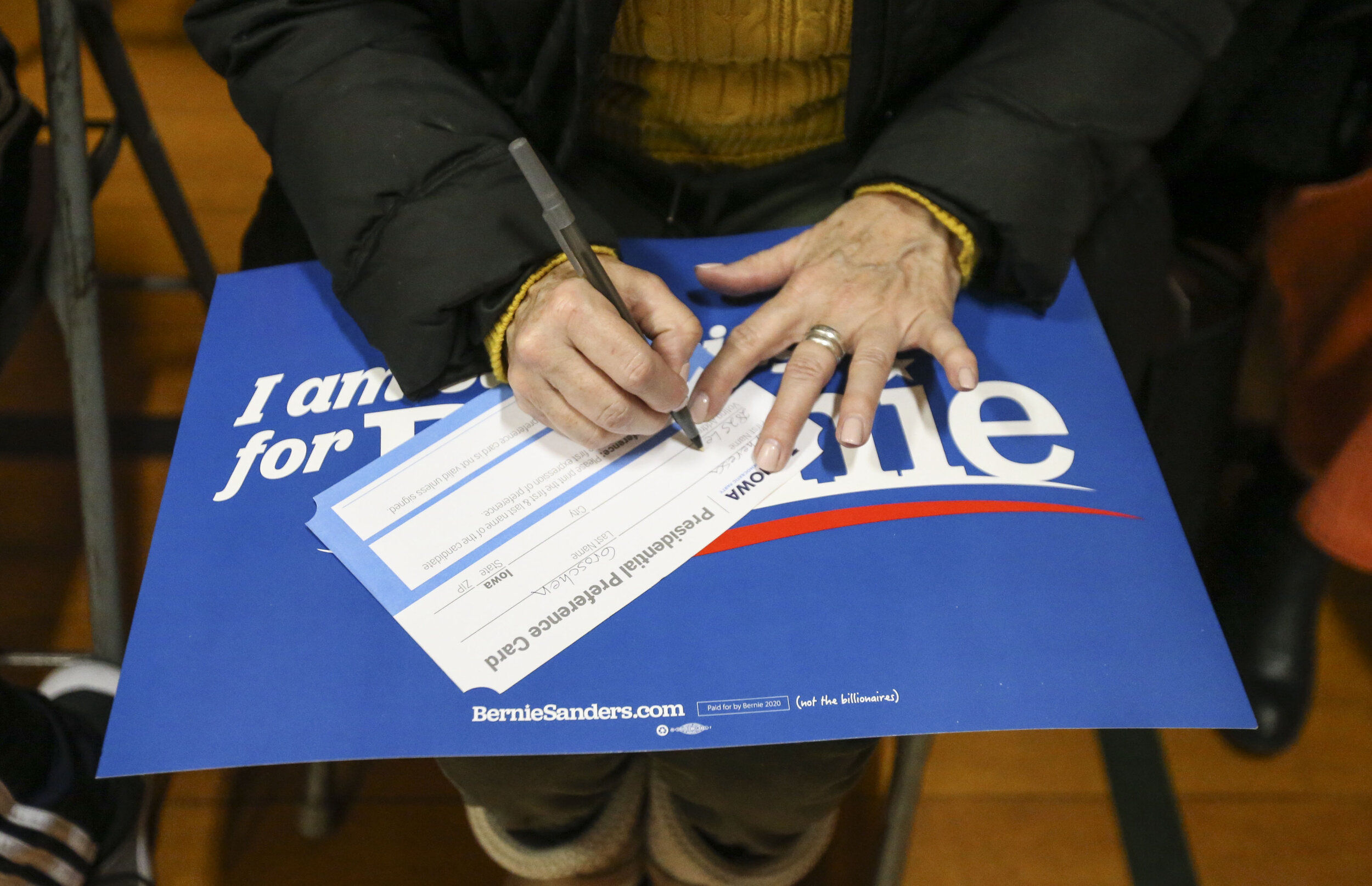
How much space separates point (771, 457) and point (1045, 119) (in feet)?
1.20

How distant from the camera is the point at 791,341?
0.65 meters

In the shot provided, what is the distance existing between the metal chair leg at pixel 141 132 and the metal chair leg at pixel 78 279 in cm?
10

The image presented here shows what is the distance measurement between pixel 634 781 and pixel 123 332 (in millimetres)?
1192

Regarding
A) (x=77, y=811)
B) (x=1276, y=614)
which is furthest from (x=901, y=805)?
(x=77, y=811)

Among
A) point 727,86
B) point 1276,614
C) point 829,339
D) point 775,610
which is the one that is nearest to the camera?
point 775,610

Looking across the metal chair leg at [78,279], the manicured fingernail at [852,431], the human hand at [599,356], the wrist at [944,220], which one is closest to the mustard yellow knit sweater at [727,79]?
the wrist at [944,220]

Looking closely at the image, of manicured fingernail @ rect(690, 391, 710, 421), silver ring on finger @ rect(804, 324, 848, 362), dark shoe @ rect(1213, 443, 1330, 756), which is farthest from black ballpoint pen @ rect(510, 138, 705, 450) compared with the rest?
dark shoe @ rect(1213, 443, 1330, 756)

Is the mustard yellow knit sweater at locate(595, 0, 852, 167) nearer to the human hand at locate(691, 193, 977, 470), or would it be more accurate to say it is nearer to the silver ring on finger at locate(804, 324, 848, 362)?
the human hand at locate(691, 193, 977, 470)

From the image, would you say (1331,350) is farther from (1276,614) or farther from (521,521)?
(521,521)

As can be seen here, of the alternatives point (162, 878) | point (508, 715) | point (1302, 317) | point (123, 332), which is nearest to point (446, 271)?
point (508, 715)

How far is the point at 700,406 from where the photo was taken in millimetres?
604

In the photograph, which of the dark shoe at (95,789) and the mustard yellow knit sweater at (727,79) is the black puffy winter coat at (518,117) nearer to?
the mustard yellow knit sweater at (727,79)

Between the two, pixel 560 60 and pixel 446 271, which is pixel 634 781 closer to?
pixel 446 271

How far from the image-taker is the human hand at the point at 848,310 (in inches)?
23.5
